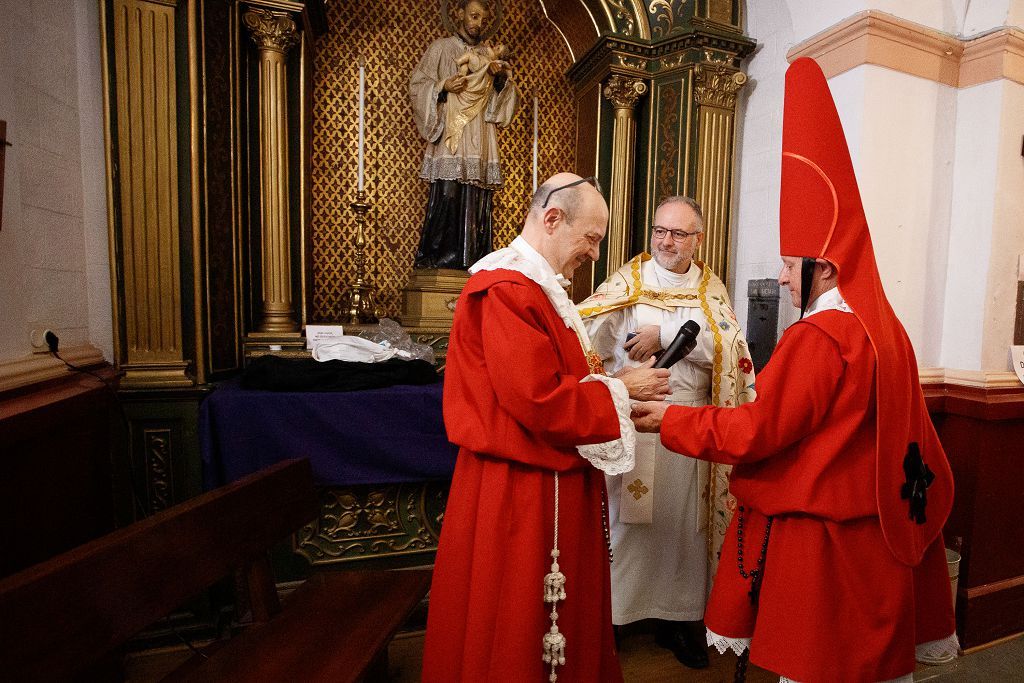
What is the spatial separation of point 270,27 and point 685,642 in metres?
3.98

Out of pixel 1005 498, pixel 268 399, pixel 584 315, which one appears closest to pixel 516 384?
pixel 584 315

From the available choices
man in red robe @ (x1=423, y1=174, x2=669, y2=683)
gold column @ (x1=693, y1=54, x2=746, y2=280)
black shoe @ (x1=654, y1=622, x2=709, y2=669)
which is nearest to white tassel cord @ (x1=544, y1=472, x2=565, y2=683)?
man in red robe @ (x1=423, y1=174, x2=669, y2=683)

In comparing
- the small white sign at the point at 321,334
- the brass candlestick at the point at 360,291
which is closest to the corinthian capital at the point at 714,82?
the brass candlestick at the point at 360,291

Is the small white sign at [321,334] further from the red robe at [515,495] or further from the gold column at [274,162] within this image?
the red robe at [515,495]

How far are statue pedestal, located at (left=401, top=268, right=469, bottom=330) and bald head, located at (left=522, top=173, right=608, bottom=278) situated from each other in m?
2.01

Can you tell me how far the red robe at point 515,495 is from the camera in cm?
150

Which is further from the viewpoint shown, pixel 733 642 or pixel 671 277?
pixel 671 277

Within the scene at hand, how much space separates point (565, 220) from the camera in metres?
1.70

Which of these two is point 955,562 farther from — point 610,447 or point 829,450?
point 610,447

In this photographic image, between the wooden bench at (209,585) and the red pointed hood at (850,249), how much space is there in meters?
1.59

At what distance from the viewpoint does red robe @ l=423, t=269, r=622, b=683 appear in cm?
150

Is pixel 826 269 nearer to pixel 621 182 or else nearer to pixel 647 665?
pixel 647 665

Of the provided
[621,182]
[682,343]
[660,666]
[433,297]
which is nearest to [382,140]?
[433,297]

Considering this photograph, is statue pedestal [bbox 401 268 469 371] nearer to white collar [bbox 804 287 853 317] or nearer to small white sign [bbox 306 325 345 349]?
small white sign [bbox 306 325 345 349]
